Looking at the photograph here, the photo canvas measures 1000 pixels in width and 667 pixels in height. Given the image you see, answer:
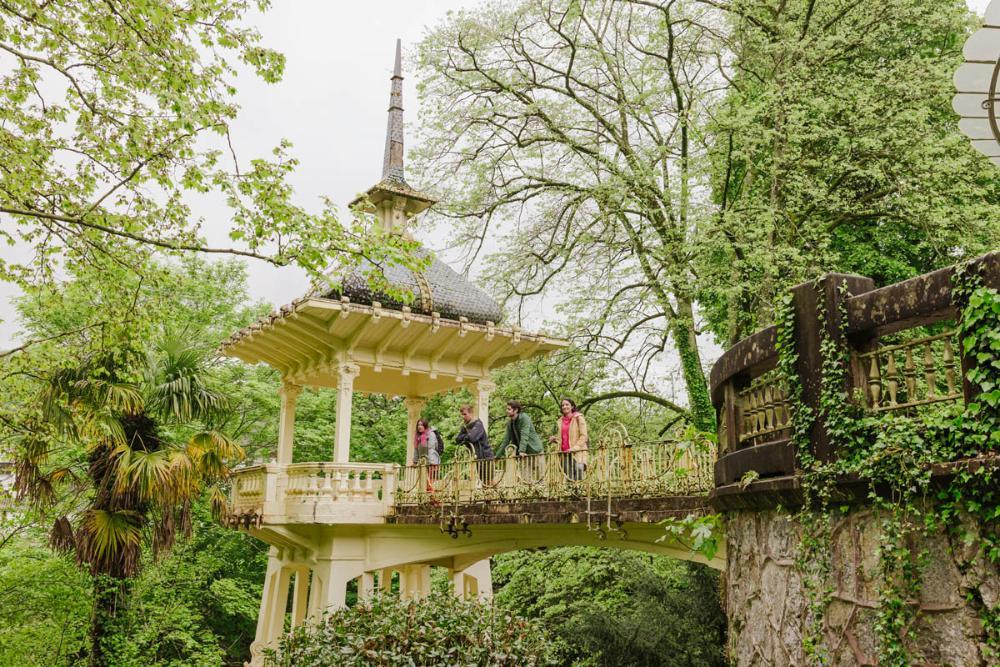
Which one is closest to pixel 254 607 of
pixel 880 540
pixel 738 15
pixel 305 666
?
pixel 305 666

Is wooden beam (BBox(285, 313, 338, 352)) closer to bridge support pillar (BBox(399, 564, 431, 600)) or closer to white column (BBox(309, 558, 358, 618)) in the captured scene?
white column (BBox(309, 558, 358, 618))

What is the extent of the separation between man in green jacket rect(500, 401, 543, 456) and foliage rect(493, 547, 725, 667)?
2.62 metres

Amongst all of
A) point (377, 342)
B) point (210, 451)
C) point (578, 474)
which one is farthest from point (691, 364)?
point (210, 451)

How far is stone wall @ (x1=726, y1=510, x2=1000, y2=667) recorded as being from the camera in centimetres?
446

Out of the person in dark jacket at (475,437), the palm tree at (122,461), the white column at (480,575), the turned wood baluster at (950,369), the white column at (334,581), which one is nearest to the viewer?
the turned wood baluster at (950,369)

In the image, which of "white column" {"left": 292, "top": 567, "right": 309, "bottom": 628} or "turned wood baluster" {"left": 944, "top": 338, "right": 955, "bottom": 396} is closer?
"turned wood baluster" {"left": 944, "top": 338, "right": 955, "bottom": 396}

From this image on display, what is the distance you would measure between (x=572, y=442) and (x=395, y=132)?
28.7 feet

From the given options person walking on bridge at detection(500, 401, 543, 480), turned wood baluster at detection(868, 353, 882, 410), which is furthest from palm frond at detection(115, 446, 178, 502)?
turned wood baluster at detection(868, 353, 882, 410)

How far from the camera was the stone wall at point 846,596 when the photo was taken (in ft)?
14.6

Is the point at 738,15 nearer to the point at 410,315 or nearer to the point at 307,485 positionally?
the point at 410,315

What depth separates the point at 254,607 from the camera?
2459 centimetres

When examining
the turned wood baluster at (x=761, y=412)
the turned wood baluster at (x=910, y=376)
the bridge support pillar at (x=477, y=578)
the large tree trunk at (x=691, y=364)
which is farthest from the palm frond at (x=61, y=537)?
the turned wood baluster at (x=910, y=376)

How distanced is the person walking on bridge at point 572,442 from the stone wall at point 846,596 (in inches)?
145

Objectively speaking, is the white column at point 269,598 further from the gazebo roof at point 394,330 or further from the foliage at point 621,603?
the foliage at point 621,603
